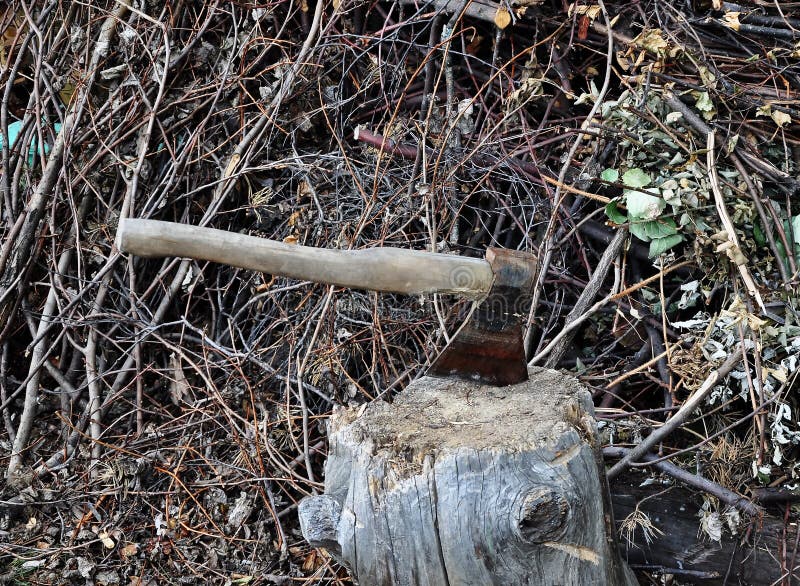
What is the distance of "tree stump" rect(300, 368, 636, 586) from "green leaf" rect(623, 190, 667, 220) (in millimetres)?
1289

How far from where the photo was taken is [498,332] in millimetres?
2236

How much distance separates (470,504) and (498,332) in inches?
23.0

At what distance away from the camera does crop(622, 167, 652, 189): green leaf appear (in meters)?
3.18

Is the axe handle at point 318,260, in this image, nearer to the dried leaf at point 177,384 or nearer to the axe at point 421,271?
the axe at point 421,271

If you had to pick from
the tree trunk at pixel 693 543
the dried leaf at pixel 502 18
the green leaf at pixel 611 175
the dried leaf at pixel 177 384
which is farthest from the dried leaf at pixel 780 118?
the dried leaf at pixel 177 384

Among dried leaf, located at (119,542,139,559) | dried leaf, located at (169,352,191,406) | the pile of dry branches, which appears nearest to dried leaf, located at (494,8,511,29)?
the pile of dry branches

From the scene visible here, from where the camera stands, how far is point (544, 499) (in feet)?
5.82

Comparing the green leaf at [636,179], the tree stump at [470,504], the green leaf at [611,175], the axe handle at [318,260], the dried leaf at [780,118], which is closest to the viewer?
the tree stump at [470,504]

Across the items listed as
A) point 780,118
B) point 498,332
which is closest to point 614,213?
point 780,118

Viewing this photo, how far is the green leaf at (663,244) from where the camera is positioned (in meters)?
3.10

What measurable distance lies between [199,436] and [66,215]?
137cm

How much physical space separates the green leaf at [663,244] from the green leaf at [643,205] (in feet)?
0.37

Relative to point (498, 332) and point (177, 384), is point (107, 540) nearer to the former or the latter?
point (177, 384)

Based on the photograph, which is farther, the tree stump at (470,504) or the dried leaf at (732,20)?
the dried leaf at (732,20)
